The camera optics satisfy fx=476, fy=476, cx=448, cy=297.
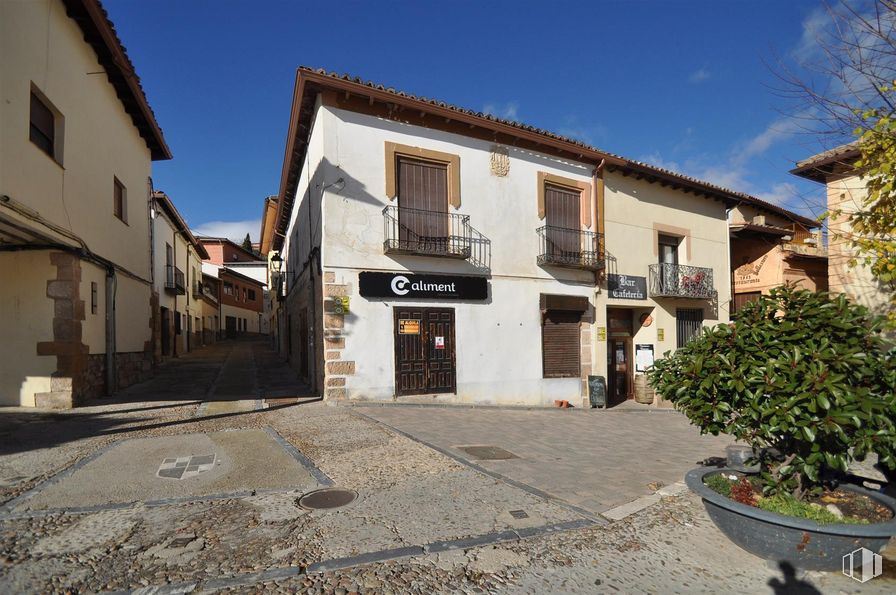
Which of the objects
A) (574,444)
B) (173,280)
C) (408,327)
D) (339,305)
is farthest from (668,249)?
(173,280)

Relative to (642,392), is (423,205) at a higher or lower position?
higher

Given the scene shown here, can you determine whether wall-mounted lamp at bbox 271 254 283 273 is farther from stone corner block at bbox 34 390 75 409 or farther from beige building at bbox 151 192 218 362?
stone corner block at bbox 34 390 75 409

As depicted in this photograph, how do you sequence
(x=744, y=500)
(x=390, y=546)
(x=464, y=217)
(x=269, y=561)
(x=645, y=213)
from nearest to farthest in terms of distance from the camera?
1. (x=269, y=561)
2. (x=390, y=546)
3. (x=744, y=500)
4. (x=464, y=217)
5. (x=645, y=213)

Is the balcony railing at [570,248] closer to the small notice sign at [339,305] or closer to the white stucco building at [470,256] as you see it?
the white stucco building at [470,256]

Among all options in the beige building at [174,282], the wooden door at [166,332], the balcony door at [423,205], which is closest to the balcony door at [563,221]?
the balcony door at [423,205]

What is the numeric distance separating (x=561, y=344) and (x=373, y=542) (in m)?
10.1

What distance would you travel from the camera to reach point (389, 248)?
33.6 ft

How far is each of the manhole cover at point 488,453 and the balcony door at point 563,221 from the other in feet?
23.2

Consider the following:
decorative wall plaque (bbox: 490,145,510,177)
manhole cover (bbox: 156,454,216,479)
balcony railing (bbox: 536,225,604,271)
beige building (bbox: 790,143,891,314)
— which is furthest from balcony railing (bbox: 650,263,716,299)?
manhole cover (bbox: 156,454,216,479)

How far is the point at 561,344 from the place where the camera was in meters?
12.8

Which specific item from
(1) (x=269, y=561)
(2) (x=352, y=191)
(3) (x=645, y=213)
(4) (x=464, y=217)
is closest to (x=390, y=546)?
(1) (x=269, y=561)

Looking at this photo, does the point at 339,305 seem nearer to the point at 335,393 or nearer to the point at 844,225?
the point at 335,393

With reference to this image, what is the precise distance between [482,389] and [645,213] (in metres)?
7.88

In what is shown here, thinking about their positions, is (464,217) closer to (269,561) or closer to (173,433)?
(173,433)
